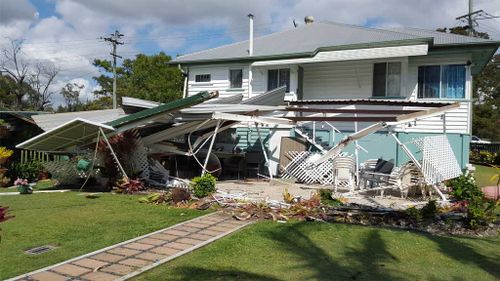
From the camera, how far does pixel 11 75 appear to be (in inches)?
1754

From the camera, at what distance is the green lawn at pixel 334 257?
195 inches

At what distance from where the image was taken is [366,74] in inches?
741

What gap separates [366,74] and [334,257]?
47.3ft

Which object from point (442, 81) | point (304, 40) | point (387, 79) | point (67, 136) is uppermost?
point (304, 40)

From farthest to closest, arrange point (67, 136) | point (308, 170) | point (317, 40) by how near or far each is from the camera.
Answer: point (317, 40) → point (308, 170) → point (67, 136)

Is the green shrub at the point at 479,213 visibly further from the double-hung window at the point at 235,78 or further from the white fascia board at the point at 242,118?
the double-hung window at the point at 235,78

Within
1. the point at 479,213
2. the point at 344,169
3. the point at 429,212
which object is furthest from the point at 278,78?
the point at 479,213

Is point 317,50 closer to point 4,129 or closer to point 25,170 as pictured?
point 25,170

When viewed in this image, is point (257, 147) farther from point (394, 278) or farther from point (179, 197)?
point (394, 278)

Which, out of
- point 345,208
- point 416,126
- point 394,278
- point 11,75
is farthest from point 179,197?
point 11,75

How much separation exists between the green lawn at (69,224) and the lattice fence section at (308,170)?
6.48 metres

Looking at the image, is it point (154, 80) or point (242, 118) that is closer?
point (242, 118)

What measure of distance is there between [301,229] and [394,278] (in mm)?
2377

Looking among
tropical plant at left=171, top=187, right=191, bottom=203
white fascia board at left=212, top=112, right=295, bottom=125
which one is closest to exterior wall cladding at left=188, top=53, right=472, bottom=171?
white fascia board at left=212, top=112, right=295, bottom=125
